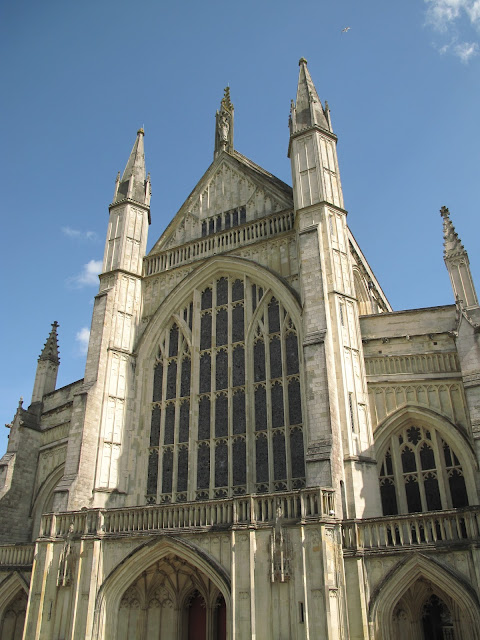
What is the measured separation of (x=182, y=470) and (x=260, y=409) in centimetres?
319

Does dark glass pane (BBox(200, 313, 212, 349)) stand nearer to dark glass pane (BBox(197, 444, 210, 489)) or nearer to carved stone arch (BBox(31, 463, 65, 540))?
dark glass pane (BBox(197, 444, 210, 489))

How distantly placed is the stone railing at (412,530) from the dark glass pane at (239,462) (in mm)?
4539

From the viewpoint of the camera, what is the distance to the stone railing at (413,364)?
56.3ft

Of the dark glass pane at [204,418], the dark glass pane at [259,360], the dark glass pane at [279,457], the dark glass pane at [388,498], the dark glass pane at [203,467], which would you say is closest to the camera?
the dark glass pane at [388,498]

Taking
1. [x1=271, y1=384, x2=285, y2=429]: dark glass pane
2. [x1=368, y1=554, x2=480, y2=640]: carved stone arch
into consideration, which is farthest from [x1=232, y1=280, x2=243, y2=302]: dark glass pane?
[x1=368, y1=554, x2=480, y2=640]: carved stone arch

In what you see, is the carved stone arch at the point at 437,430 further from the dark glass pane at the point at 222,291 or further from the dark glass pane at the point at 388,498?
the dark glass pane at the point at 222,291

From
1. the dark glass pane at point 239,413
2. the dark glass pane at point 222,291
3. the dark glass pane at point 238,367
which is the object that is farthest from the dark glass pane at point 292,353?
the dark glass pane at point 222,291

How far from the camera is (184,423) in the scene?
19266 mm

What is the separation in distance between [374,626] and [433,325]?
8.94m

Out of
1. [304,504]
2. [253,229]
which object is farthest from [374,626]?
[253,229]

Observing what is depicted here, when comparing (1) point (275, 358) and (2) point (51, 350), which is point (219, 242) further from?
(2) point (51, 350)

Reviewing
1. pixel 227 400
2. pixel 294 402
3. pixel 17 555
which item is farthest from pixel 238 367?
pixel 17 555

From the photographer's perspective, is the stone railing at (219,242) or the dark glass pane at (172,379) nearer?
the dark glass pane at (172,379)

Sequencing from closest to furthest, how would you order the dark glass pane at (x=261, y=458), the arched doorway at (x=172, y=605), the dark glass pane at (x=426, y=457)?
the arched doorway at (x=172, y=605) < the dark glass pane at (x=426, y=457) < the dark glass pane at (x=261, y=458)
